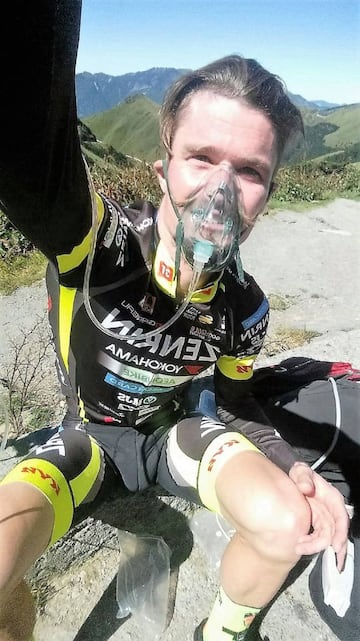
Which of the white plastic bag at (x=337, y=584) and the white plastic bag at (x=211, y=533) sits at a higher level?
the white plastic bag at (x=337, y=584)

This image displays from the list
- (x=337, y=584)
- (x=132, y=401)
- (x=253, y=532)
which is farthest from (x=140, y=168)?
(x=337, y=584)

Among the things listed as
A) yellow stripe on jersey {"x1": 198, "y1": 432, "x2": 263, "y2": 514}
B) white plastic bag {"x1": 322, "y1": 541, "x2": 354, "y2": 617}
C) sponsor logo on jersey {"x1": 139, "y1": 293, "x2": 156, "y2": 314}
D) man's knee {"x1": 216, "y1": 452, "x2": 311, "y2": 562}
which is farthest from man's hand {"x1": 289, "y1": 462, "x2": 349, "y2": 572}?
sponsor logo on jersey {"x1": 139, "y1": 293, "x2": 156, "y2": 314}

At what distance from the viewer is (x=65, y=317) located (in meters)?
1.54

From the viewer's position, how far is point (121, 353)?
1.57m

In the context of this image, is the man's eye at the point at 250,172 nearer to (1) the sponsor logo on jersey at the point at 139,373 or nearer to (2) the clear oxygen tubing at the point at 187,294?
(2) the clear oxygen tubing at the point at 187,294

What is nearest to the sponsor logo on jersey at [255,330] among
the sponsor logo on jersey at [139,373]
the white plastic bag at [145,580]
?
the sponsor logo on jersey at [139,373]

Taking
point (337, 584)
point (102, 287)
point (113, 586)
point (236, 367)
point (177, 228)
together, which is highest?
point (177, 228)

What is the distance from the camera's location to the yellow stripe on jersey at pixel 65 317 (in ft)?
4.87

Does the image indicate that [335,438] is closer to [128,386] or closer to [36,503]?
[128,386]

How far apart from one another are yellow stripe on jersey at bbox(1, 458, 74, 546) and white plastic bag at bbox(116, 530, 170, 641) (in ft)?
1.68

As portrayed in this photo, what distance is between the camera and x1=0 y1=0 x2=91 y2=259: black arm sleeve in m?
0.61

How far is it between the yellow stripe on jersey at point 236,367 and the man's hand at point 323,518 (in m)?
0.46

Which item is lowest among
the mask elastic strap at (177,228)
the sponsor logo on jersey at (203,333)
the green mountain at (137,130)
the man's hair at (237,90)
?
the sponsor logo on jersey at (203,333)

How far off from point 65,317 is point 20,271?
10.2 feet
